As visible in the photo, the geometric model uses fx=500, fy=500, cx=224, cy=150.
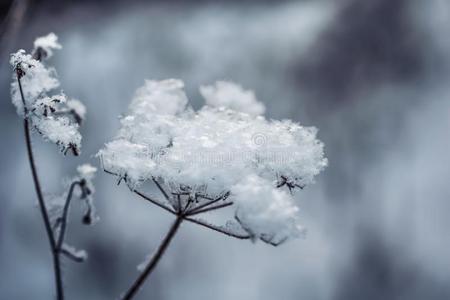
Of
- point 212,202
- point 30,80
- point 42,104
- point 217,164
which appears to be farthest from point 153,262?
point 30,80

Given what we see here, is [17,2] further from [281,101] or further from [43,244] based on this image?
[43,244]

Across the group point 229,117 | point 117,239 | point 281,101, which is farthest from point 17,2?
point 117,239

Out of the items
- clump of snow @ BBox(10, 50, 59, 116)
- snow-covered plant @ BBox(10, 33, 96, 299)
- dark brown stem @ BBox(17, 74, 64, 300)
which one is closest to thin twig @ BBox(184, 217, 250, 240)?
snow-covered plant @ BBox(10, 33, 96, 299)

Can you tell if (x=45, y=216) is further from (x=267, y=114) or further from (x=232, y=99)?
(x=267, y=114)

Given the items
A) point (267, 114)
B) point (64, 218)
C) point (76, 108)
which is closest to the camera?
point (64, 218)

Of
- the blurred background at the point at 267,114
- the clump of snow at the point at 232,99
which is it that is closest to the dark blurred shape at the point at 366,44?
the blurred background at the point at 267,114

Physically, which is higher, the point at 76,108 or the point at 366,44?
the point at 366,44

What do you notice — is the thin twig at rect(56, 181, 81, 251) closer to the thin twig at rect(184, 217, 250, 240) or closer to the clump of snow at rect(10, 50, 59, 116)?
the clump of snow at rect(10, 50, 59, 116)
